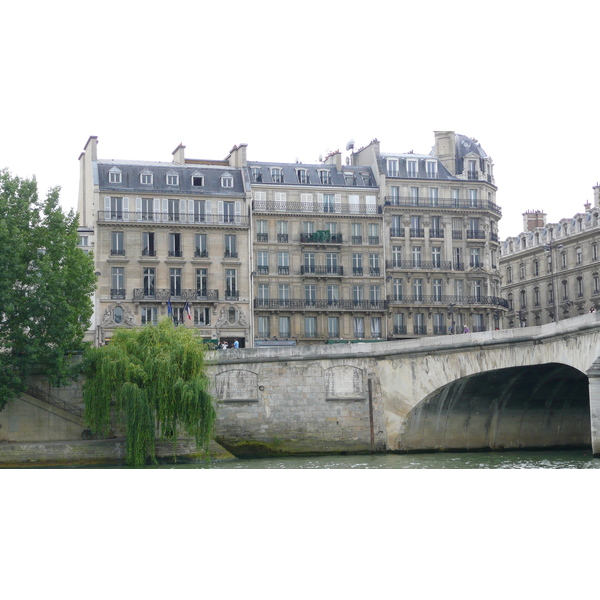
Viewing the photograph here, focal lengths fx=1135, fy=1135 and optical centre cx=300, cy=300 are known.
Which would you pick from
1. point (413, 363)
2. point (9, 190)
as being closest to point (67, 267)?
point (9, 190)

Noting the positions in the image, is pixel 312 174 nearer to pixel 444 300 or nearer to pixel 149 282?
pixel 444 300

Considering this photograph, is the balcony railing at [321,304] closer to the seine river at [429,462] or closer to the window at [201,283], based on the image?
the window at [201,283]

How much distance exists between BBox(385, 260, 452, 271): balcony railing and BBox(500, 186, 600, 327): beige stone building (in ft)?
29.9

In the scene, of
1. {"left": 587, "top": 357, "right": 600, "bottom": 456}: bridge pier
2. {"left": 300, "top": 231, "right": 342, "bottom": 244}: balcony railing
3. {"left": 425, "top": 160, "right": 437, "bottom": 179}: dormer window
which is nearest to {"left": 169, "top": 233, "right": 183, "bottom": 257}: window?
{"left": 300, "top": 231, "right": 342, "bottom": 244}: balcony railing

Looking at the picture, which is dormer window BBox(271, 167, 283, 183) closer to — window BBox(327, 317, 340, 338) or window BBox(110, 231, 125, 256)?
window BBox(327, 317, 340, 338)

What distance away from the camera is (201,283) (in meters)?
65.2

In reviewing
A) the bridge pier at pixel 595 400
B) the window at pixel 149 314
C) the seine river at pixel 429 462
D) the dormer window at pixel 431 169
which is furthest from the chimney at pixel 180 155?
the bridge pier at pixel 595 400

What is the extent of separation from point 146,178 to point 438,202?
18540 millimetres

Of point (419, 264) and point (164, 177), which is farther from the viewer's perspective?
point (419, 264)

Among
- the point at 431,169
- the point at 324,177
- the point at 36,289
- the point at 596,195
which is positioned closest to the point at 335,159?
the point at 324,177

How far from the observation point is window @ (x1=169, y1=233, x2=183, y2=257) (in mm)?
65438

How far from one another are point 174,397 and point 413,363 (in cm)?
1087

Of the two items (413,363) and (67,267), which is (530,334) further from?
(67,267)

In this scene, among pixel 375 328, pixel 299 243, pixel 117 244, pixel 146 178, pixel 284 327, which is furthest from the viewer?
pixel 375 328
